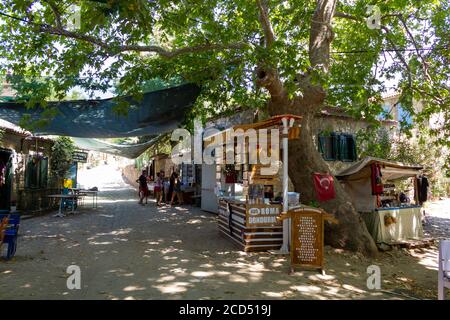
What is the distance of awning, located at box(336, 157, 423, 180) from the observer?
9586mm

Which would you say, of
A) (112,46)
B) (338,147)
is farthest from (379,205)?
(112,46)

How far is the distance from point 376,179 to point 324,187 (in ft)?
6.72

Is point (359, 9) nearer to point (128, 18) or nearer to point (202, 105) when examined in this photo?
point (202, 105)

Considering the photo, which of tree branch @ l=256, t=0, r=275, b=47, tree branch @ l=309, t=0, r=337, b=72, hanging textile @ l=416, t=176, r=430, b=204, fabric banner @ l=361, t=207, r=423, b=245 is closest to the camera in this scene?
tree branch @ l=256, t=0, r=275, b=47

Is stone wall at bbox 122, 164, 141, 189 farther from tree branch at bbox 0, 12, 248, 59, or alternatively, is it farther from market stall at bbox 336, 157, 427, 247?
tree branch at bbox 0, 12, 248, 59

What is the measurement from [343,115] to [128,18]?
1097cm

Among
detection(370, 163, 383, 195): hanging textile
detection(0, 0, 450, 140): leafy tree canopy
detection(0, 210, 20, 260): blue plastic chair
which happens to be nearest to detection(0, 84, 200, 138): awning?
detection(0, 0, 450, 140): leafy tree canopy

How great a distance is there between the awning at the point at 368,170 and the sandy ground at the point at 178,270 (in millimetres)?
2134

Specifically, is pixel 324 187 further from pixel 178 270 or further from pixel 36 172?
pixel 36 172

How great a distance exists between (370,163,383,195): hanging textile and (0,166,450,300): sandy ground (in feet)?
4.97

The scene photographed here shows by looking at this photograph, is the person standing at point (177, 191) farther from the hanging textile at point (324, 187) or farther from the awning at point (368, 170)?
the hanging textile at point (324, 187)

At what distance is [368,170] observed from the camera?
31.8ft

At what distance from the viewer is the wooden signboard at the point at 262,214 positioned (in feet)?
25.4

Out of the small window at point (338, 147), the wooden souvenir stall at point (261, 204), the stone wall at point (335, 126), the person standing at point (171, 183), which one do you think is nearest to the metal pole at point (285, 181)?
the wooden souvenir stall at point (261, 204)
